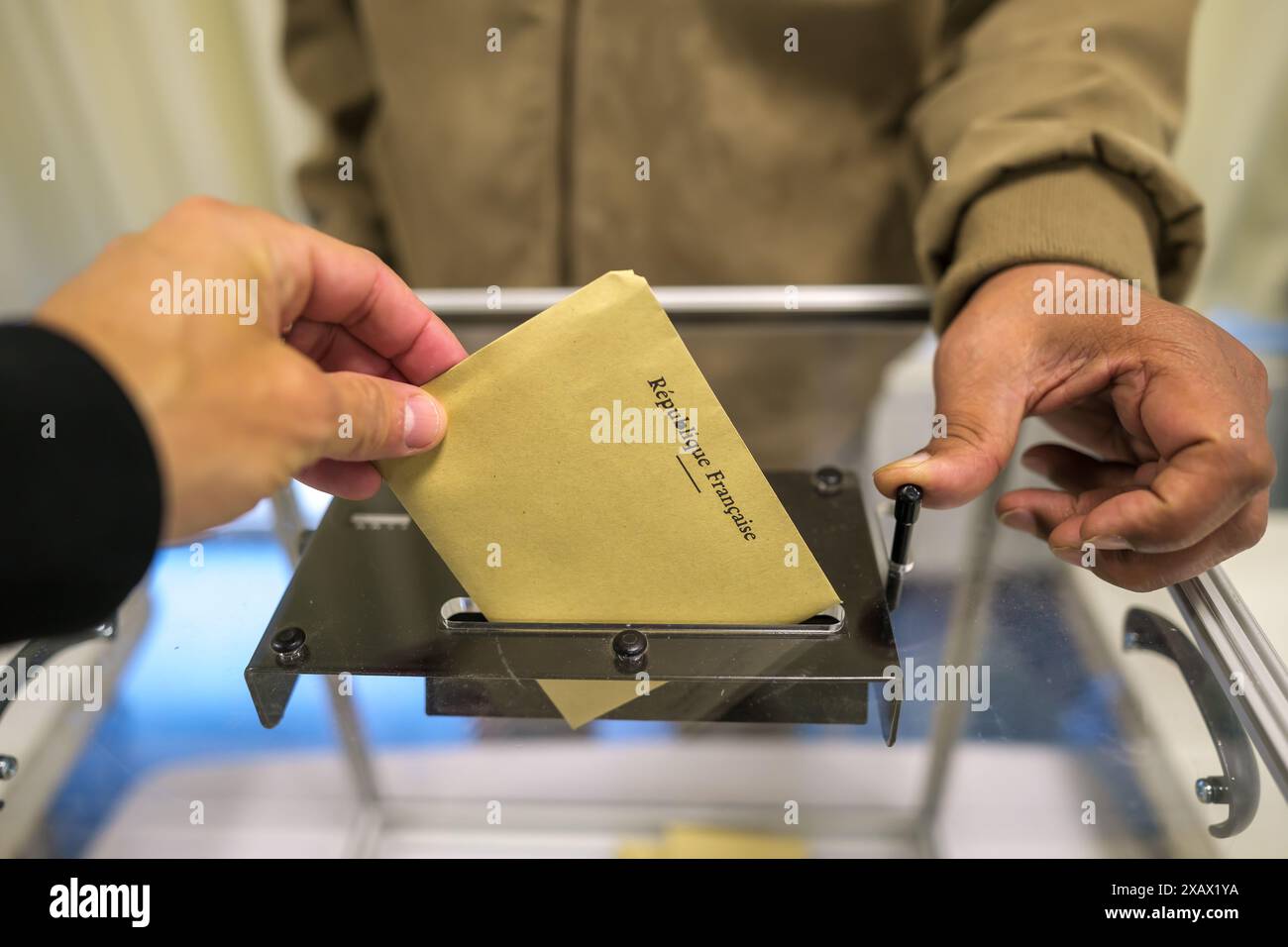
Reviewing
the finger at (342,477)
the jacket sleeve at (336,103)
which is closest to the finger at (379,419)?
the finger at (342,477)

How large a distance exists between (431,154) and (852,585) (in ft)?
2.54

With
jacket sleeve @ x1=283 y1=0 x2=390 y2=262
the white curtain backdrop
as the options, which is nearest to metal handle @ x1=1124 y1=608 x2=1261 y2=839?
jacket sleeve @ x1=283 y1=0 x2=390 y2=262

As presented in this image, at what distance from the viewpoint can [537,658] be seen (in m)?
0.58

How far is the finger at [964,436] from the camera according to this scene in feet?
2.01

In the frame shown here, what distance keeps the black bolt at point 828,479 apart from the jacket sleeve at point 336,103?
2.49 feet

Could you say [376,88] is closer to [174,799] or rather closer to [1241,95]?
[174,799]

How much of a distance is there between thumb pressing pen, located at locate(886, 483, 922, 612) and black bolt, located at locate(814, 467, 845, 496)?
2.7 inches

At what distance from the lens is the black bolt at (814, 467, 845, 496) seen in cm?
71

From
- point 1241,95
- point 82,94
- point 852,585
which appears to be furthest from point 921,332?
point 82,94

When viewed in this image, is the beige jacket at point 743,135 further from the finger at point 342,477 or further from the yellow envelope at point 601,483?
the finger at point 342,477

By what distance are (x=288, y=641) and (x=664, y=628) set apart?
0.83ft

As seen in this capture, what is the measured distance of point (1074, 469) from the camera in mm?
725

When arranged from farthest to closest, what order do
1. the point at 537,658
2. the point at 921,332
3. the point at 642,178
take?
1. the point at 642,178
2. the point at 921,332
3. the point at 537,658
